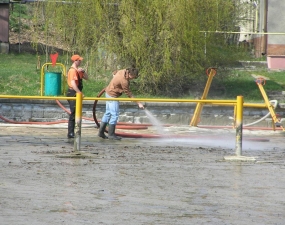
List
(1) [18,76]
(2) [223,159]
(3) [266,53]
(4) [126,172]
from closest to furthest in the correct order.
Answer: (4) [126,172], (2) [223,159], (1) [18,76], (3) [266,53]

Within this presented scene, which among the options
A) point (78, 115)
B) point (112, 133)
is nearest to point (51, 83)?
point (112, 133)

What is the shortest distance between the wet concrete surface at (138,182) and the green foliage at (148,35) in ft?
21.0

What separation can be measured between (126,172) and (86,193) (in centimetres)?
193

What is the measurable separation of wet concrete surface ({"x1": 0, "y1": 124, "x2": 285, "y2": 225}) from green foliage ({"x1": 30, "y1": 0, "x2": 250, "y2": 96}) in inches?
252

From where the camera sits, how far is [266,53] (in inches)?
1352

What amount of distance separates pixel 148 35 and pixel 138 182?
40.3 ft

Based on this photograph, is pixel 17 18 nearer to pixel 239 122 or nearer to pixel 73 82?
pixel 73 82

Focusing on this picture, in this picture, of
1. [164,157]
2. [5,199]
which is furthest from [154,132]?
[5,199]

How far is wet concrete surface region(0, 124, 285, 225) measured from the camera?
26.0 feet

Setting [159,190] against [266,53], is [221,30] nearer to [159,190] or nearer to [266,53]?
[266,53]

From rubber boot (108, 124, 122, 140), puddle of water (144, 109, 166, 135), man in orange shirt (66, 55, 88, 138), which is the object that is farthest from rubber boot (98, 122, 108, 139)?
puddle of water (144, 109, 166, 135)

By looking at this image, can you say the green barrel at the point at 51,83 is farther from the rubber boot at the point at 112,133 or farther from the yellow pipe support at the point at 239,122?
the yellow pipe support at the point at 239,122

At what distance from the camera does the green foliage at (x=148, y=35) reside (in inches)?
856

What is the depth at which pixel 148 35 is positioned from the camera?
71.9ft
